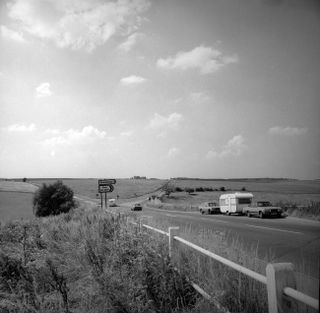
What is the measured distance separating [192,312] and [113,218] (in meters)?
7.45

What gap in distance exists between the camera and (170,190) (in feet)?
304

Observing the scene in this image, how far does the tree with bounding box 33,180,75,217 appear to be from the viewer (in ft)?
132

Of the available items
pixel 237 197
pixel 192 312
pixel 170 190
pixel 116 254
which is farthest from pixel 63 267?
pixel 170 190

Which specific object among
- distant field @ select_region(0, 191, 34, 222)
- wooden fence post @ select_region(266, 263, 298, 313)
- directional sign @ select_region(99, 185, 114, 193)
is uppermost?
directional sign @ select_region(99, 185, 114, 193)

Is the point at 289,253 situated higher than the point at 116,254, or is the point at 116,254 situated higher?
the point at 116,254

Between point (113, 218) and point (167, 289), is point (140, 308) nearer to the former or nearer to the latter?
point (167, 289)

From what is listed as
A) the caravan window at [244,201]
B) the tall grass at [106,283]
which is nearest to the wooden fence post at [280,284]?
the tall grass at [106,283]

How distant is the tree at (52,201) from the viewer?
40275 millimetres

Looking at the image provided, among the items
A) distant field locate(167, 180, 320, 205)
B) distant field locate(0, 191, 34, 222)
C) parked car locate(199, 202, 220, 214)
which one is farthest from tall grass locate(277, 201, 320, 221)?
distant field locate(0, 191, 34, 222)

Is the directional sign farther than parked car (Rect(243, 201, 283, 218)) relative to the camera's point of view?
No

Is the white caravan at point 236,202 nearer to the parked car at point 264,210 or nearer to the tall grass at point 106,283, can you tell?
the parked car at point 264,210

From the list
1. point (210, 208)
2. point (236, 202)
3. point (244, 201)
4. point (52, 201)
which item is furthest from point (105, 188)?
point (52, 201)

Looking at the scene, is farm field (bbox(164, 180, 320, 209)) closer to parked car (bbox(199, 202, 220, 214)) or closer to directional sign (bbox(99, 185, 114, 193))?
parked car (bbox(199, 202, 220, 214))

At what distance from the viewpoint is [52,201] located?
134 feet
